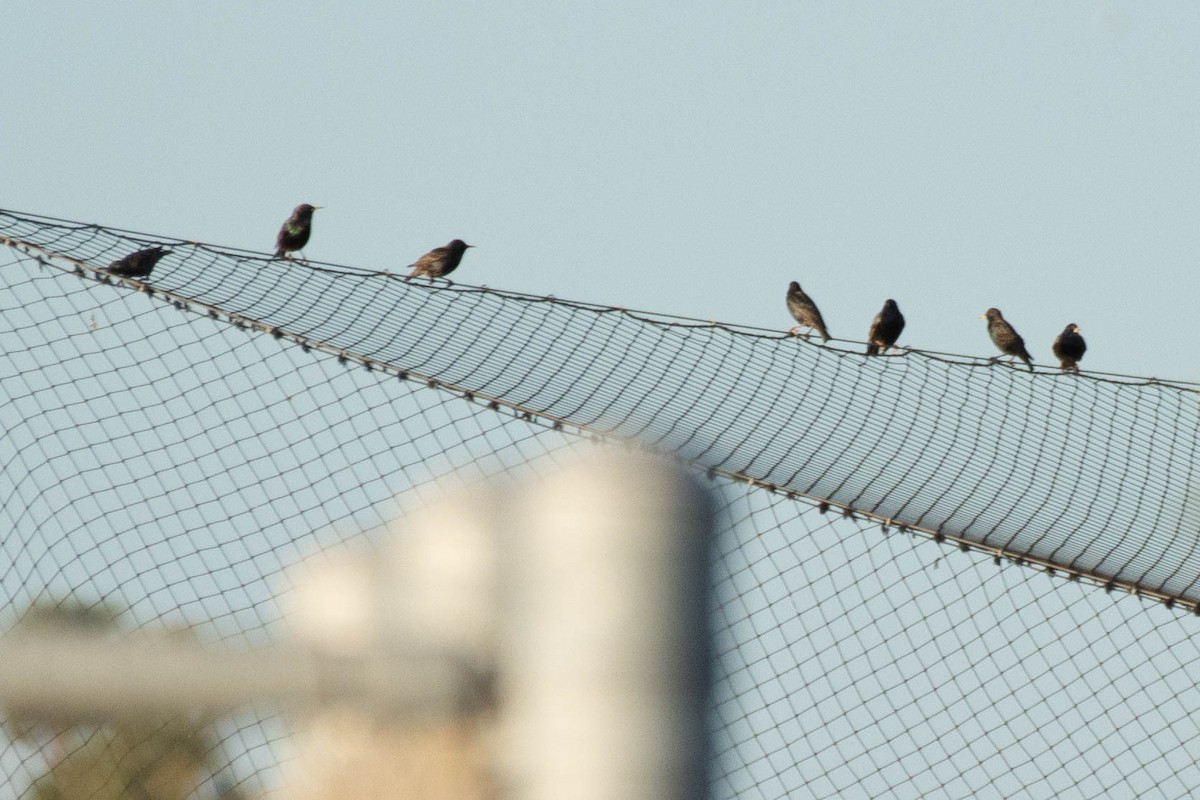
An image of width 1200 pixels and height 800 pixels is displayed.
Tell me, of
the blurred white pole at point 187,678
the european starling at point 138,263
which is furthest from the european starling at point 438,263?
the blurred white pole at point 187,678

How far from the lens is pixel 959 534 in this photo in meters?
3.48

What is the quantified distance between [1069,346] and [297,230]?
4984 mm

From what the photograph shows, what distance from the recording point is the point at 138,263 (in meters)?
3.95

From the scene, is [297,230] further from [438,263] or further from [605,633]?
[605,633]

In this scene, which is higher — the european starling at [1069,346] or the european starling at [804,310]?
the european starling at [804,310]

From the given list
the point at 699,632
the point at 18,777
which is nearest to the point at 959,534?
the point at 18,777

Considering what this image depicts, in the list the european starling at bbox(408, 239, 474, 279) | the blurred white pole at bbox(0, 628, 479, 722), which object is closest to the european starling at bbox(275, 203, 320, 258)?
the european starling at bbox(408, 239, 474, 279)

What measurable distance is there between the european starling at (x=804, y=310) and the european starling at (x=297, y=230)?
3195mm

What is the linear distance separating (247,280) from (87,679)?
3141mm

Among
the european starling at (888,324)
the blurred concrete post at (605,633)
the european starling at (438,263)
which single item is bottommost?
the european starling at (888,324)

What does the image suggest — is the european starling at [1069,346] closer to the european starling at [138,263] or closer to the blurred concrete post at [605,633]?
the european starling at [138,263]

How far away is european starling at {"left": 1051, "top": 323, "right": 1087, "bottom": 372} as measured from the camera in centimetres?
1061

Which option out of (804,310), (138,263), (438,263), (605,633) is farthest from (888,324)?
(605,633)

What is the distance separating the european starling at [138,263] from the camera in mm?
3801
